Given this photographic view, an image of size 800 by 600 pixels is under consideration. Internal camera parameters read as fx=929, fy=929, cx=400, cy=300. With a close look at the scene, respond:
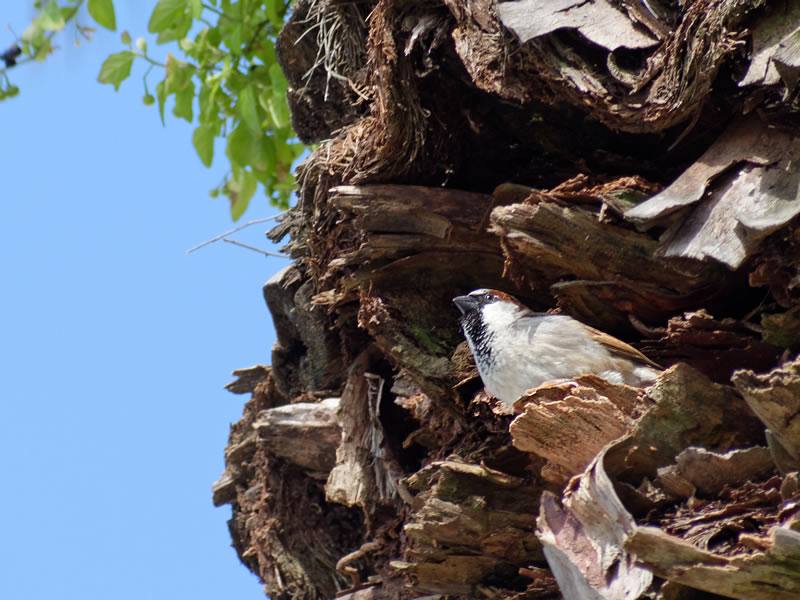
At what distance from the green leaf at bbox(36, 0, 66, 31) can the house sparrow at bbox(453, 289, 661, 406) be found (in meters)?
2.31

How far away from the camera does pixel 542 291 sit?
3105 mm

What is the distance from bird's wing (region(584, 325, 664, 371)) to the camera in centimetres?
268

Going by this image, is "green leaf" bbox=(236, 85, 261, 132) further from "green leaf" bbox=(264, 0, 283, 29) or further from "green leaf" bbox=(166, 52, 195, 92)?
"green leaf" bbox=(166, 52, 195, 92)

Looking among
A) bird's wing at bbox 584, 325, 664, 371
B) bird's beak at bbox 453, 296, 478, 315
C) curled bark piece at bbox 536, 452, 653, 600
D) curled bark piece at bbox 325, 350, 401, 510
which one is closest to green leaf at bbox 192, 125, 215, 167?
curled bark piece at bbox 325, 350, 401, 510

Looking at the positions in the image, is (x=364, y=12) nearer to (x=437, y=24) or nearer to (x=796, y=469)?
(x=437, y=24)

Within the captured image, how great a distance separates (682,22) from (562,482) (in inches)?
48.9

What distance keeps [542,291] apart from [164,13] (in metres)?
2.23

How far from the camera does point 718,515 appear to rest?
2.09 m

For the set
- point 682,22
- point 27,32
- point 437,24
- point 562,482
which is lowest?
point 562,482

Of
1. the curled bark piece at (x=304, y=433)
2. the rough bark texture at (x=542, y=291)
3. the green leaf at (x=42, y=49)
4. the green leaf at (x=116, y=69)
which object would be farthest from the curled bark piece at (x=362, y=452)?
the green leaf at (x=42, y=49)

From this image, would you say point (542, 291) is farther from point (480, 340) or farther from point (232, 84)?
point (232, 84)

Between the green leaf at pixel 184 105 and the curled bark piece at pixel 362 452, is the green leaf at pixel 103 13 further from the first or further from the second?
the curled bark piece at pixel 362 452

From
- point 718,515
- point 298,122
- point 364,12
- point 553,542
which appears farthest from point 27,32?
point 718,515

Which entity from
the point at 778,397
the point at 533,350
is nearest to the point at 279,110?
the point at 533,350
